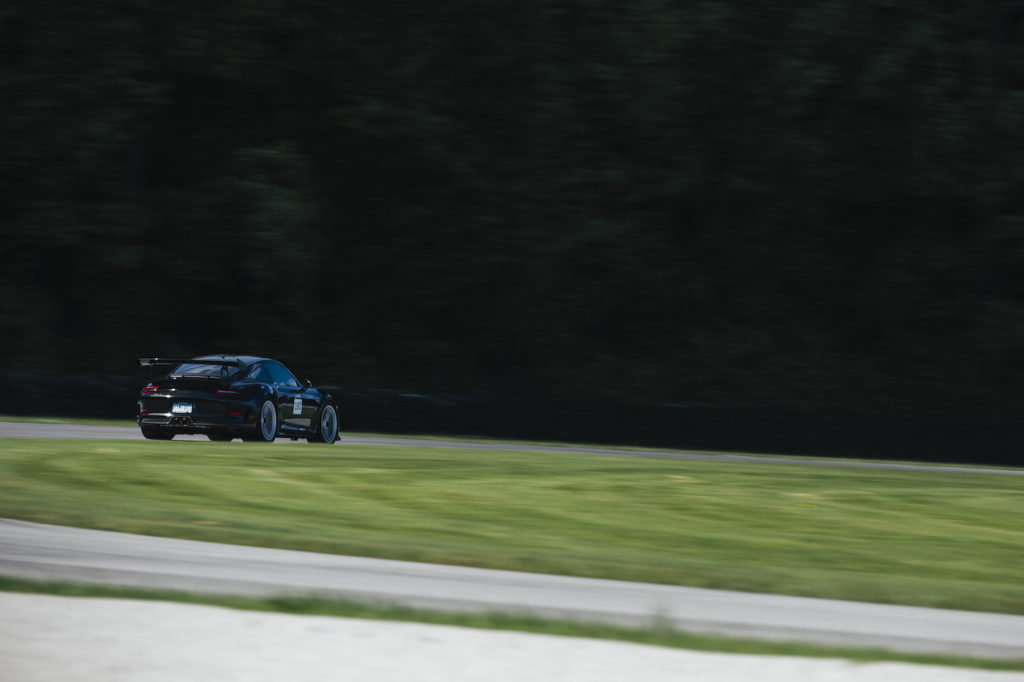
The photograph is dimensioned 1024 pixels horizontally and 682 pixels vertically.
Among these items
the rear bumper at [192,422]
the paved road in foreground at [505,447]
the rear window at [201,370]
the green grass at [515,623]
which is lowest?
the paved road in foreground at [505,447]

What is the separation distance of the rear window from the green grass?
12.4 meters

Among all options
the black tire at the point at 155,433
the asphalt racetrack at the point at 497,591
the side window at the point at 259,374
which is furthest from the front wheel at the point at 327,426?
the asphalt racetrack at the point at 497,591

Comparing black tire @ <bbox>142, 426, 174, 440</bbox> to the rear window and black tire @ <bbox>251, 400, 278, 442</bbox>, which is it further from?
black tire @ <bbox>251, 400, 278, 442</bbox>

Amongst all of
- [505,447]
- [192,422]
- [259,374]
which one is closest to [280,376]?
[259,374]

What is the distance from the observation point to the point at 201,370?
810 inches

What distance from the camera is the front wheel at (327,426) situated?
22.1 m

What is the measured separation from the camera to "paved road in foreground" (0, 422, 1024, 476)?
2048 cm

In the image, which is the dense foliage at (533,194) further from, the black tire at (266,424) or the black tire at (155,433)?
the black tire at (155,433)

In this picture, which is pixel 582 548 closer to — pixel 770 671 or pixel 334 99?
pixel 770 671

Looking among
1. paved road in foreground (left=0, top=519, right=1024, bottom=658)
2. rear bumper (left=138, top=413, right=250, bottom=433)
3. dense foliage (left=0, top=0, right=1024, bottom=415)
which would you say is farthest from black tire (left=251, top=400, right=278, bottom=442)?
dense foliage (left=0, top=0, right=1024, bottom=415)

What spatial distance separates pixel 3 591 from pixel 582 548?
4363 millimetres

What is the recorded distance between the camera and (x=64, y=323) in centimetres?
3431

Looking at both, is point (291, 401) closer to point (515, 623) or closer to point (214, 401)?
point (214, 401)

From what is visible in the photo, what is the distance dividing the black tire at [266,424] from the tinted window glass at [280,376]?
0.52m
